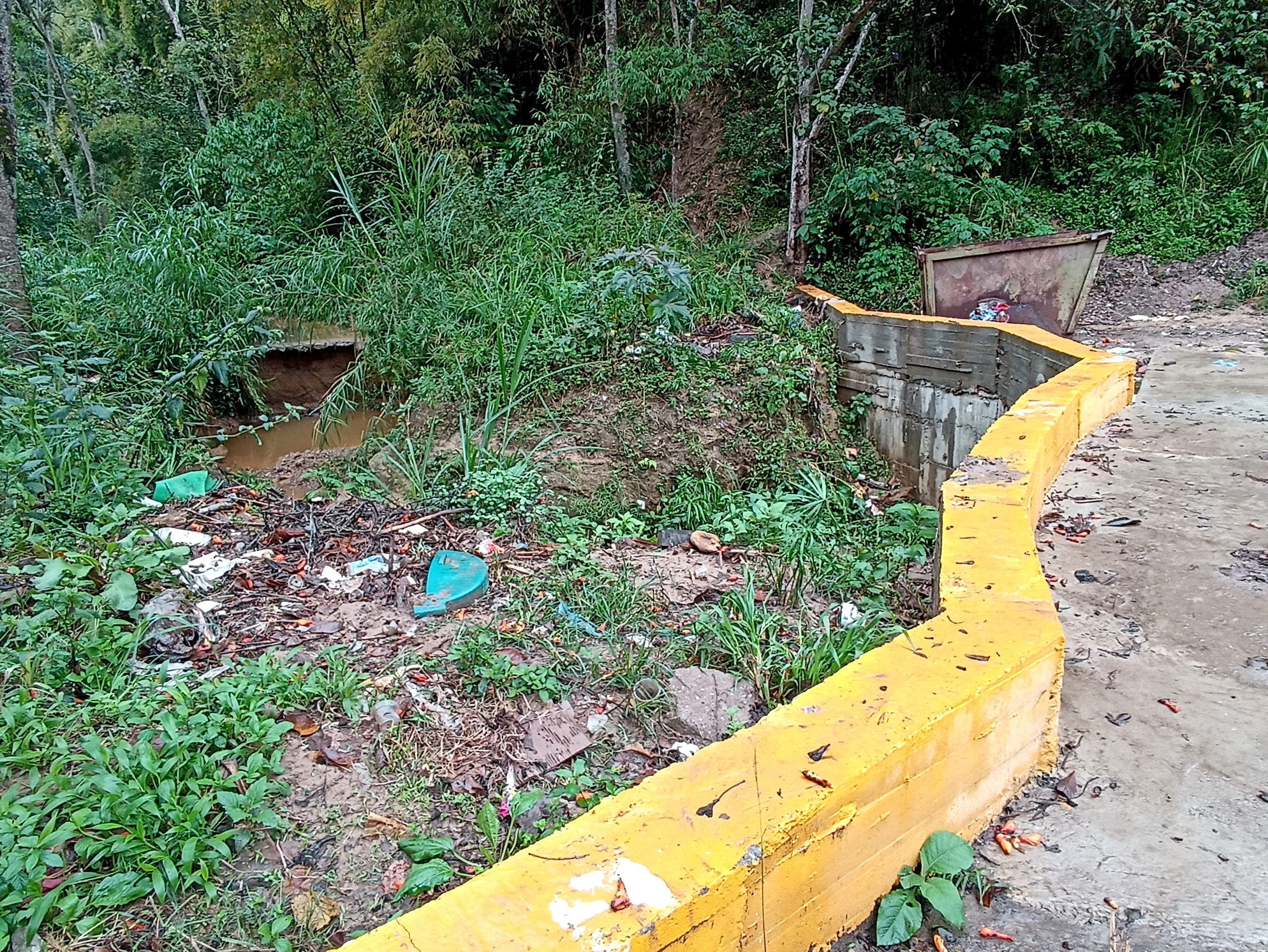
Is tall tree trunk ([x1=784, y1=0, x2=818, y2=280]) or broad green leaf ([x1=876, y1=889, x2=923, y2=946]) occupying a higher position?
tall tree trunk ([x1=784, y1=0, x2=818, y2=280])

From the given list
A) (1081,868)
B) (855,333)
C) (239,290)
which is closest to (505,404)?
(239,290)

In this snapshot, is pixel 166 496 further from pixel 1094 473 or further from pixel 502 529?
pixel 1094 473

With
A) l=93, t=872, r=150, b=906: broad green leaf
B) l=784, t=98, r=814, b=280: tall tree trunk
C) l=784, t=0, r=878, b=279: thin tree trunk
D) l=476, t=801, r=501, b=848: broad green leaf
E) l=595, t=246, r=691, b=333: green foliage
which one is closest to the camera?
l=93, t=872, r=150, b=906: broad green leaf

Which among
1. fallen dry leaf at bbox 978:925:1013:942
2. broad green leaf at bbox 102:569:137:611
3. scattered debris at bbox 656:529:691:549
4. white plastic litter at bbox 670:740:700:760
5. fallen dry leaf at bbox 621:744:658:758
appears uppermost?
broad green leaf at bbox 102:569:137:611

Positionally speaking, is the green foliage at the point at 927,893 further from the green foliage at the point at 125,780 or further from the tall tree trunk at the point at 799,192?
the tall tree trunk at the point at 799,192

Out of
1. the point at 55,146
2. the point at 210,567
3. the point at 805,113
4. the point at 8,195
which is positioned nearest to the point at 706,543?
the point at 210,567

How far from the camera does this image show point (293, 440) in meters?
5.39

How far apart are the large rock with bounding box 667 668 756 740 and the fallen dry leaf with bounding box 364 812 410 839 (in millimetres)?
789

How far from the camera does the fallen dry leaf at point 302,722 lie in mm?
2254

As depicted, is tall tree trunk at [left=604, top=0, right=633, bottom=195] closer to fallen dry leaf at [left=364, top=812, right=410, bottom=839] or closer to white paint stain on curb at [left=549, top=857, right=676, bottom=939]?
fallen dry leaf at [left=364, top=812, right=410, bottom=839]

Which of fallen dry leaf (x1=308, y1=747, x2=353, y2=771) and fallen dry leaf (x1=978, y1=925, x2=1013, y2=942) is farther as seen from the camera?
fallen dry leaf (x1=308, y1=747, x2=353, y2=771)

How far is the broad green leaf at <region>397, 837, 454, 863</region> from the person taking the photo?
1.84 meters

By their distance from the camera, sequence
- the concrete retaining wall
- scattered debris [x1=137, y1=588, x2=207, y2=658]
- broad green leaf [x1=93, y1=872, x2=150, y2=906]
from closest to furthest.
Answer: broad green leaf [x1=93, y1=872, x2=150, y2=906], scattered debris [x1=137, y1=588, x2=207, y2=658], the concrete retaining wall

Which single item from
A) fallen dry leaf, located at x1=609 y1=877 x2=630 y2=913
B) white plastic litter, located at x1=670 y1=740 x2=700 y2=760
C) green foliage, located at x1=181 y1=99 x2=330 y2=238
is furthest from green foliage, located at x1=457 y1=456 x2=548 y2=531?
green foliage, located at x1=181 y1=99 x2=330 y2=238
